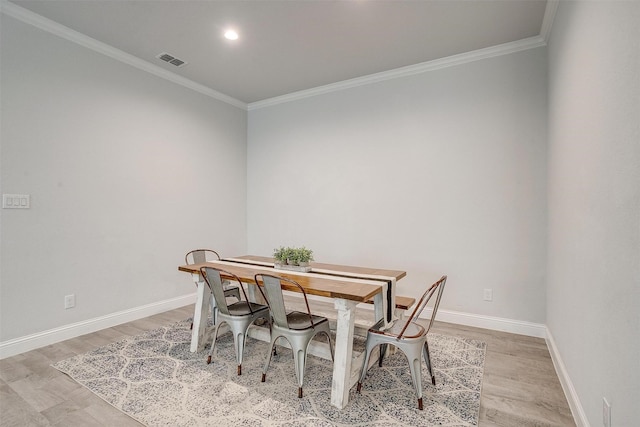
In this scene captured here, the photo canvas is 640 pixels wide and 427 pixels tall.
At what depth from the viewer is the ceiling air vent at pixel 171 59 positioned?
350cm

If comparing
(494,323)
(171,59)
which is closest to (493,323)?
(494,323)

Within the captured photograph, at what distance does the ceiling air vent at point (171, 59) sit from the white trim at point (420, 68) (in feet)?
4.65

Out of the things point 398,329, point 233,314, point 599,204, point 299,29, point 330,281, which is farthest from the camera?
point 299,29

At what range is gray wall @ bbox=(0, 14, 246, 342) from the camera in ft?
9.09

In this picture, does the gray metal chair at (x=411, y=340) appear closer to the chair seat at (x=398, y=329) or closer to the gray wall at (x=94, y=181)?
the chair seat at (x=398, y=329)

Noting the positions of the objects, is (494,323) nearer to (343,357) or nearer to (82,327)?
(343,357)

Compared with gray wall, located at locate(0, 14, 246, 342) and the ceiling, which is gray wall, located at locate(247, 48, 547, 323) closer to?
the ceiling

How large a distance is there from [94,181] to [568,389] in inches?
168

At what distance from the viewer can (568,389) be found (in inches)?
80.9

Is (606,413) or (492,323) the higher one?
(606,413)

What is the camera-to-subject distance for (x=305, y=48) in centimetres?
333

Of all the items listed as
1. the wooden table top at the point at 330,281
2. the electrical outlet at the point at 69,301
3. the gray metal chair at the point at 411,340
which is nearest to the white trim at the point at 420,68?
the wooden table top at the point at 330,281

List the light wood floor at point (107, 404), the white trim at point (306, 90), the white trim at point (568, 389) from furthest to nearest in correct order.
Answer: the white trim at point (306, 90) → the light wood floor at point (107, 404) → the white trim at point (568, 389)

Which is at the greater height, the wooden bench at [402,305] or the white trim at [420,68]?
the white trim at [420,68]
